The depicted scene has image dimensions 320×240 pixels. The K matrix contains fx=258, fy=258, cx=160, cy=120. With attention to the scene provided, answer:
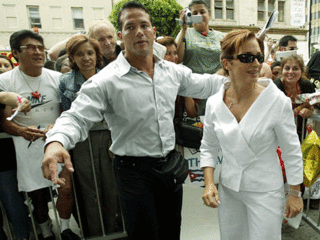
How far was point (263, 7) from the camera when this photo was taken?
88.0 ft

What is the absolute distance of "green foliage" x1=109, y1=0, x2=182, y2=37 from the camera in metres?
17.8

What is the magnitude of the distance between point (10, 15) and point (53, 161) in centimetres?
2546

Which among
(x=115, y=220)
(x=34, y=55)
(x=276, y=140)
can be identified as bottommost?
(x=115, y=220)

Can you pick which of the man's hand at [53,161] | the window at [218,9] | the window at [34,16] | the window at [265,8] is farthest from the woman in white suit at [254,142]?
the window at [265,8]

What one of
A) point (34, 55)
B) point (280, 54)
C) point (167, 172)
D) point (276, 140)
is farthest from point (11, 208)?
point (280, 54)

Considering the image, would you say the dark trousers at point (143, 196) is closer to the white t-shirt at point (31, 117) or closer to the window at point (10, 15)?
the white t-shirt at point (31, 117)

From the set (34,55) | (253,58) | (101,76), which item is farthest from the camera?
(34,55)

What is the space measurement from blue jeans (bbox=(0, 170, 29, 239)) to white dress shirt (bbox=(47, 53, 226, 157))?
1.44 meters

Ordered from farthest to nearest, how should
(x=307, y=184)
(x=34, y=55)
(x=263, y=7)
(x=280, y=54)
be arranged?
(x=263, y=7)
(x=280, y=54)
(x=34, y=55)
(x=307, y=184)

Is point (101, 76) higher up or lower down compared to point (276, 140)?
higher up

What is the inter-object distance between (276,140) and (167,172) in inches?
29.8

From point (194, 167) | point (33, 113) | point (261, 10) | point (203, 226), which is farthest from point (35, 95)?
point (261, 10)

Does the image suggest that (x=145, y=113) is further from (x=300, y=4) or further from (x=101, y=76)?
(x=300, y=4)

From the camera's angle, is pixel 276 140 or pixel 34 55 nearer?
pixel 276 140
